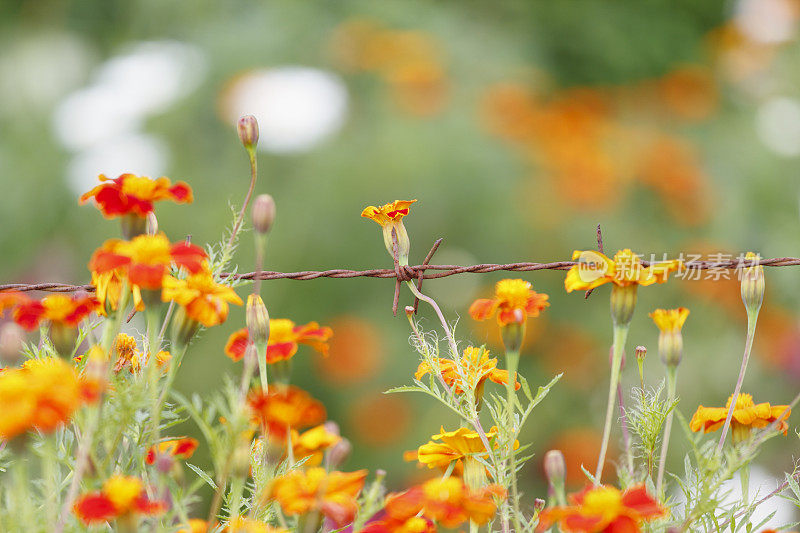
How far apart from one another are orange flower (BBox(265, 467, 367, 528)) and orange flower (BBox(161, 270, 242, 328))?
0.33 feet

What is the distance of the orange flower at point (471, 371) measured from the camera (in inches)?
20.6

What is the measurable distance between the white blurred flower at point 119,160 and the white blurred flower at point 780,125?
1.48m

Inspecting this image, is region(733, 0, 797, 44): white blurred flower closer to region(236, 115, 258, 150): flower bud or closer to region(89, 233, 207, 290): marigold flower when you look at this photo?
region(236, 115, 258, 150): flower bud

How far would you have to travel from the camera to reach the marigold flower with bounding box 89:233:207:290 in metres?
0.42

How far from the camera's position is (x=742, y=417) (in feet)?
1.72

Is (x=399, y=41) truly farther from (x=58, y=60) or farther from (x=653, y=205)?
(x=58, y=60)

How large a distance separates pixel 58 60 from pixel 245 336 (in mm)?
2006

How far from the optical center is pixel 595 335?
5.78 feet

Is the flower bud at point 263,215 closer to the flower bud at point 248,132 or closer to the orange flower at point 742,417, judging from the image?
the flower bud at point 248,132

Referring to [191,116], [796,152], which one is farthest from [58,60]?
[796,152]

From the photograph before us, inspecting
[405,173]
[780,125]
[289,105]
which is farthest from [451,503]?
[780,125]

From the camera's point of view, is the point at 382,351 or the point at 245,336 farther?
the point at 382,351

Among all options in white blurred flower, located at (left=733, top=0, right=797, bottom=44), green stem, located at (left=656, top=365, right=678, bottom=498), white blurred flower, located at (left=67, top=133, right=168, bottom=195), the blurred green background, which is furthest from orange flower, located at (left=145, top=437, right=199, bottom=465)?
white blurred flower, located at (left=733, top=0, right=797, bottom=44)

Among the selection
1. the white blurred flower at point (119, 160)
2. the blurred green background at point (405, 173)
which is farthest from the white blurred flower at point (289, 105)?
the white blurred flower at point (119, 160)
